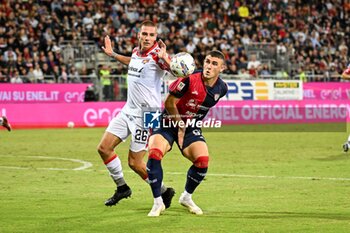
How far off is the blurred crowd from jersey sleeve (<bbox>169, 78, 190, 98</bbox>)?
20068 millimetres

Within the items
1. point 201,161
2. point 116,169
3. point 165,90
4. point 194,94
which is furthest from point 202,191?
point 165,90

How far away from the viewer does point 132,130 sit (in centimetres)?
1135

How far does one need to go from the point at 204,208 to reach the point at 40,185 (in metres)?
3.97

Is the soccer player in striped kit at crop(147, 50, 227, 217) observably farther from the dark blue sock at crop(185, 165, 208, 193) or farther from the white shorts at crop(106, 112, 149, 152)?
the white shorts at crop(106, 112, 149, 152)

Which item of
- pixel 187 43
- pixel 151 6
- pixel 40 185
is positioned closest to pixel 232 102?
pixel 187 43

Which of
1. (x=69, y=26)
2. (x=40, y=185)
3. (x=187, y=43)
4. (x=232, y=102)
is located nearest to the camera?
(x=40, y=185)

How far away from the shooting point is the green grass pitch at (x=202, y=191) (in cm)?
956

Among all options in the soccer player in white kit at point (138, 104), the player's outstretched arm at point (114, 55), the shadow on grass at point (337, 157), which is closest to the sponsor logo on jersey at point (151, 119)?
the soccer player in white kit at point (138, 104)

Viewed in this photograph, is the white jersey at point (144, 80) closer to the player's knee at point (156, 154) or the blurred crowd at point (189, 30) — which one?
the player's knee at point (156, 154)

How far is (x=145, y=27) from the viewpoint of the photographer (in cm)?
1105

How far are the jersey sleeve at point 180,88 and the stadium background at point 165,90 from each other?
166 cm

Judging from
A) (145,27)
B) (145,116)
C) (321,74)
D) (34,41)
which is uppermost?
(145,27)

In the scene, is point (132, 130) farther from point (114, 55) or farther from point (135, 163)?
point (114, 55)

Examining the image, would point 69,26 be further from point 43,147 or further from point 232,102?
point 43,147
